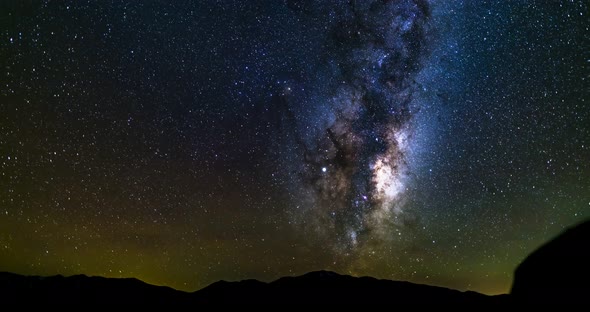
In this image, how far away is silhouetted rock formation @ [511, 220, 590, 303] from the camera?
10.2m

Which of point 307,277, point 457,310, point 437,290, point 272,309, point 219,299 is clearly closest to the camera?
point 457,310

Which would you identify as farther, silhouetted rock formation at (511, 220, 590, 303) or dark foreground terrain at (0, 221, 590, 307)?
dark foreground terrain at (0, 221, 590, 307)

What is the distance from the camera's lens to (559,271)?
34.5 feet

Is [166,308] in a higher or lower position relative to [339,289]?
lower

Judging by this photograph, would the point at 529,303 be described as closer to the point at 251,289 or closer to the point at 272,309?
the point at 272,309

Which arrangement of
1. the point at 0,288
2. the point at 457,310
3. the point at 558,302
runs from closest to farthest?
the point at 558,302
the point at 0,288
the point at 457,310

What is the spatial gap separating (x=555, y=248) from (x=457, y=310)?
40.7 feet

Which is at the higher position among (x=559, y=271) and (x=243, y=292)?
(x=243, y=292)

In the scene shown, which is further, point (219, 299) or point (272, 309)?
point (219, 299)

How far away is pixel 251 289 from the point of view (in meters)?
27.3

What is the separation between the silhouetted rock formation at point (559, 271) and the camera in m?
10.2

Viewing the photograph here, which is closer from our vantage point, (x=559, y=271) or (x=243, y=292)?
(x=559, y=271)

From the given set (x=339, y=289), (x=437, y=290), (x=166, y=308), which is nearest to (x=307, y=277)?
(x=339, y=289)

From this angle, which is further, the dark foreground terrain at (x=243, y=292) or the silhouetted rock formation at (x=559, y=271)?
the dark foreground terrain at (x=243, y=292)
